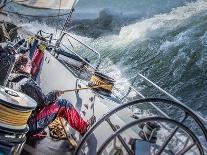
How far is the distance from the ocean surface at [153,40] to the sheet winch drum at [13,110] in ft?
39.6

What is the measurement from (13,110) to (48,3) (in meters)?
10.9

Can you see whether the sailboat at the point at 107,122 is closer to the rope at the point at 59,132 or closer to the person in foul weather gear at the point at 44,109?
the rope at the point at 59,132

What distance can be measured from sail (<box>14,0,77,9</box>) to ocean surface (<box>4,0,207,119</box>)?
7.30ft

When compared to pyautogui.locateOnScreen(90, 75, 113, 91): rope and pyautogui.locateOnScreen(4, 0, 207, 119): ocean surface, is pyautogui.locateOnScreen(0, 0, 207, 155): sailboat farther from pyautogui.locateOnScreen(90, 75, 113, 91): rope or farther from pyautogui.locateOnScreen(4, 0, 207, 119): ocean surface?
pyautogui.locateOnScreen(4, 0, 207, 119): ocean surface

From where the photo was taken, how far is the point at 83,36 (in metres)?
32.3

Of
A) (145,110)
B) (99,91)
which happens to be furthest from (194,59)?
(99,91)

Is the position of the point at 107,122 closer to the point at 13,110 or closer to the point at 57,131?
the point at 13,110

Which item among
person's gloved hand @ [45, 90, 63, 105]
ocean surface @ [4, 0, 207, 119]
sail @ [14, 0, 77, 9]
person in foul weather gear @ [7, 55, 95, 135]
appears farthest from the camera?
ocean surface @ [4, 0, 207, 119]

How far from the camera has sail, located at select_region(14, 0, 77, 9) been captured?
42.0 feet

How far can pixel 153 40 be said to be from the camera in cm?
2605

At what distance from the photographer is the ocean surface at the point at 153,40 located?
1855 cm

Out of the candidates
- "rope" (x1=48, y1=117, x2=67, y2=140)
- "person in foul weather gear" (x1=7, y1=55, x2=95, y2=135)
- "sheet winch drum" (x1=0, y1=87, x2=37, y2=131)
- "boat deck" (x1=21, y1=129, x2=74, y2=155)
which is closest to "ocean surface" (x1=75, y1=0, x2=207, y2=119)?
"rope" (x1=48, y1=117, x2=67, y2=140)

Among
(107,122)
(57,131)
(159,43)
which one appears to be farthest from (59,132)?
(159,43)

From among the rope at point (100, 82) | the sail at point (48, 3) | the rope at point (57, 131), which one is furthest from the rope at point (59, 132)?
the sail at point (48, 3)
